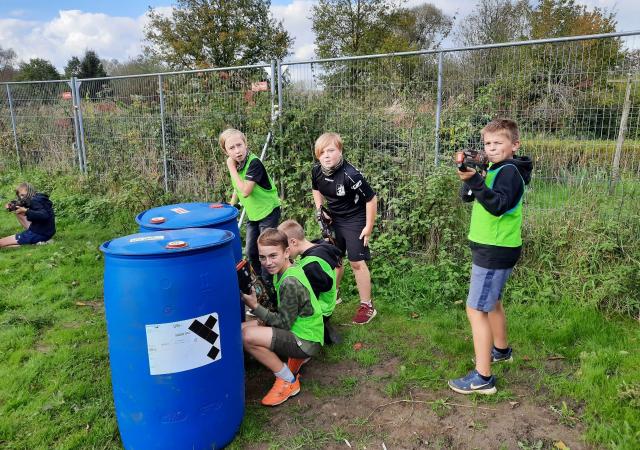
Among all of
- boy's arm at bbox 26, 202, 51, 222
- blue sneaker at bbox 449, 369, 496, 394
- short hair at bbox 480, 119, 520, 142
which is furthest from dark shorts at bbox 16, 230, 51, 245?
short hair at bbox 480, 119, 520, 142

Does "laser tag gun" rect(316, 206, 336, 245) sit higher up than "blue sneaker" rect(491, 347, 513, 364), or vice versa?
"laser tag gun" rect(316, 206, 336, 245)

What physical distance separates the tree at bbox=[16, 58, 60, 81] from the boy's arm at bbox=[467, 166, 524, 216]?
36959 mm

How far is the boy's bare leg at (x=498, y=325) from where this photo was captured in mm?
3087

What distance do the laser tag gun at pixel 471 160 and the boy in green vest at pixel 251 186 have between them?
2.09m

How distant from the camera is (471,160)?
2570 millimetres

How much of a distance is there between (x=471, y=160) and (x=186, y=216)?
1.91 metres

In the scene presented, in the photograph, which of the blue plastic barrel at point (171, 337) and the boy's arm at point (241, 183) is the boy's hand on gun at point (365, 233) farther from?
the blue plastic barrel at point (171, 337)

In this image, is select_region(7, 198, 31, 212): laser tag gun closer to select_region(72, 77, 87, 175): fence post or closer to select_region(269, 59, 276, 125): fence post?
select_region(72, 77, 87, 175): fence post

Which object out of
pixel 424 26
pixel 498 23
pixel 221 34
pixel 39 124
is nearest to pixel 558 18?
pixel 498 23

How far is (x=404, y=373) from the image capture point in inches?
128

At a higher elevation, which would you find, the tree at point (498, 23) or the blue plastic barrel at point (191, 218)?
the tree at point (498, 23)

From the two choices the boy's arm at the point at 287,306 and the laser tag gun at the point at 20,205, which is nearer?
the boy's arm at the point at 287,306

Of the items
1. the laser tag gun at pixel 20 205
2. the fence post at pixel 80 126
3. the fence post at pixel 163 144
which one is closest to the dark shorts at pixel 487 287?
the fence post at pixel 163 144

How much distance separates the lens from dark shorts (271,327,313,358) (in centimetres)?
289
